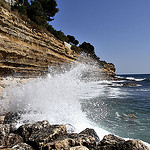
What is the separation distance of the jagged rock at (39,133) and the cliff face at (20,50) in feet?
19.1

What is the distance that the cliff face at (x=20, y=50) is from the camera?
758 centimetres

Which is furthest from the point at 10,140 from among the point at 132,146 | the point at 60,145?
the point at 132,146

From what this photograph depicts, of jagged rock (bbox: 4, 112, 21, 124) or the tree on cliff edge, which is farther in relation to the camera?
the tree on cliff edge

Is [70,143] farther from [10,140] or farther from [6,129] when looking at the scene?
[6,129]

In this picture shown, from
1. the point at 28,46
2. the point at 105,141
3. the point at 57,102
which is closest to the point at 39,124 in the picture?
the point at 105,141

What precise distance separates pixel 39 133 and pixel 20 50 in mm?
7505

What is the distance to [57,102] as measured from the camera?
6.31m

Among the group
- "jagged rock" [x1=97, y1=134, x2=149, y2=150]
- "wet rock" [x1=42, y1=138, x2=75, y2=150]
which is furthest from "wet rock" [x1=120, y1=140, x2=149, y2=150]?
"wet rock" [x1=42, y1=138, x2=75, y2=150]

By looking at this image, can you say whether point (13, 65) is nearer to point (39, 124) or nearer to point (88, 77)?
point (39, 124)

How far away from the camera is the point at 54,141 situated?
235cm

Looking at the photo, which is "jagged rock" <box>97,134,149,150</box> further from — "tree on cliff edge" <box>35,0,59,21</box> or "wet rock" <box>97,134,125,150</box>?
"tree on cliff edge" <box>35,0,59,21</box>

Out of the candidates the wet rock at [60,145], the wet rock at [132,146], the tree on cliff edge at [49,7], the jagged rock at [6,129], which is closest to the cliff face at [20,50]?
the jagged rock at [6,129]

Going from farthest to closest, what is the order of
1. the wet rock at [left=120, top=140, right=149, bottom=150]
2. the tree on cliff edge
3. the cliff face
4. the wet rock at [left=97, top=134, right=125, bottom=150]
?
the tree on cliff edge < the cliff face < the wet rock at [left=97, top=134, right=125, bottom=150] < the wet rock at [left=120, top=140, right=149, bottom=150]

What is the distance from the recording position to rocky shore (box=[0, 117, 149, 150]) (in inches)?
84.8
